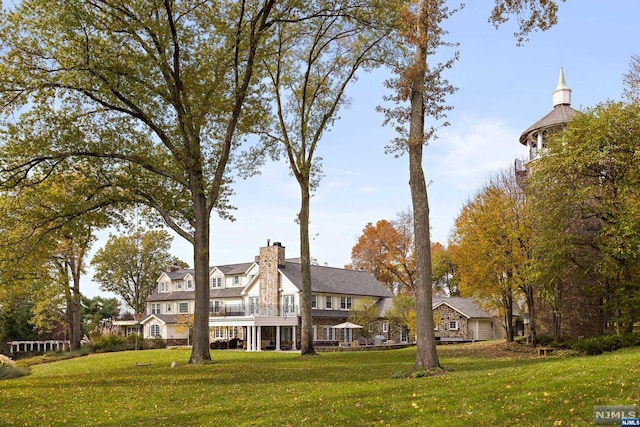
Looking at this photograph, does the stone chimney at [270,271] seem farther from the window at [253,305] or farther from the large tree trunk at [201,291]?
the large tree trunk at [201,291]

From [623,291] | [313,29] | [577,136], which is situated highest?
[313,29]

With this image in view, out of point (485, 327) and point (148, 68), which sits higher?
point (148, 68)

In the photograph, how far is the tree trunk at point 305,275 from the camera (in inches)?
1068

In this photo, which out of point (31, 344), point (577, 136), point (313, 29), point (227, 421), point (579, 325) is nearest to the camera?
point (227, 421)

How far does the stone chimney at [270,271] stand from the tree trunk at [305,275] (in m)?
19.6

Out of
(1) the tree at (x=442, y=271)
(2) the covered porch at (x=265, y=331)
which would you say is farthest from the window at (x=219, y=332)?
(1) the tree at (x=442, y=271)

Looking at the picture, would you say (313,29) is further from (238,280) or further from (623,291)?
(238,280)

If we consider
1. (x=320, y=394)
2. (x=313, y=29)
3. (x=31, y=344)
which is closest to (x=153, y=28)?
(x=313, y=29)

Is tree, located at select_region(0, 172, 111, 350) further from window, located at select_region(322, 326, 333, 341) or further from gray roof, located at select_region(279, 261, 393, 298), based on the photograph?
window, located at select_region(322, 326, 333, 341)

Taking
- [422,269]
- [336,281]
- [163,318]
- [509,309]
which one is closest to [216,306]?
[163,318]

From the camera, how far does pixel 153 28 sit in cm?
2050

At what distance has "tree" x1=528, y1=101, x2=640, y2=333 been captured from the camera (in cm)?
2233

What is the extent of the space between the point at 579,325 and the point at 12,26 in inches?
1077

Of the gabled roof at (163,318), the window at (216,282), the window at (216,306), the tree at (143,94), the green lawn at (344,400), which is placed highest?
the tree at (143,94)
